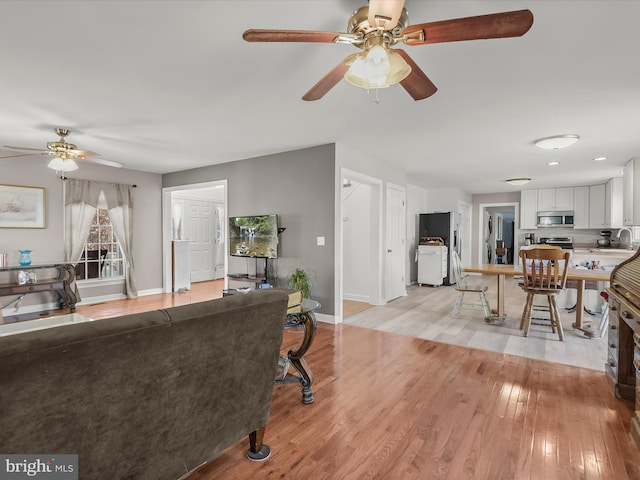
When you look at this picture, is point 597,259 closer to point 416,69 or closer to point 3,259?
point 416,69

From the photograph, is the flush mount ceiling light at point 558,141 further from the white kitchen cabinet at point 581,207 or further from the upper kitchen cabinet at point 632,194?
the white kitchen cabinet at point 581,207

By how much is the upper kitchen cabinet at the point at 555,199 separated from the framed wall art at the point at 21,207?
10.7m

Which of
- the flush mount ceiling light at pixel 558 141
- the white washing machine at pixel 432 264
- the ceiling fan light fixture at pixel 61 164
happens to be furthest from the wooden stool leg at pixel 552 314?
the ceiling fan light fixture at pixel 61 164

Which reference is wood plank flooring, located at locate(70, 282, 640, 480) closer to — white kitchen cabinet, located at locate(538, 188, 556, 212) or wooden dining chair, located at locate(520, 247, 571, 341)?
wooden dining chair, located at locate(520, 247, 571, 341)

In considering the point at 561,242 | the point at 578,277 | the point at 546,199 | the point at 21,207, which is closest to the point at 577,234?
the point at 561,242

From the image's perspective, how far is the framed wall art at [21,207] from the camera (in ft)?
15.8

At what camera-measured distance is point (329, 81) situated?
6.63ft

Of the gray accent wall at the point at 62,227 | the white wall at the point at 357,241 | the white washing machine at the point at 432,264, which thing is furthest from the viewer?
the white washing machine at the point at 432,264

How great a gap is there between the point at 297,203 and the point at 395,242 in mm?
2121

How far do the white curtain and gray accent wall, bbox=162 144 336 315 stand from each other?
2.15 meters

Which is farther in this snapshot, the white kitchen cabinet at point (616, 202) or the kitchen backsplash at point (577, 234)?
the kitchen backsplash at point (577, 234)

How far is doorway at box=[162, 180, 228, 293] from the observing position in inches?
270

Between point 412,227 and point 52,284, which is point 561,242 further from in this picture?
point 52,284

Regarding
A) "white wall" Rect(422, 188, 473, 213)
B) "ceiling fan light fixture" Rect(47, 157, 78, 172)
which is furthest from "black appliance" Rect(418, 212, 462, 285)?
"ceiling fan light fixture" Rect(47, 157, 78, 172)
